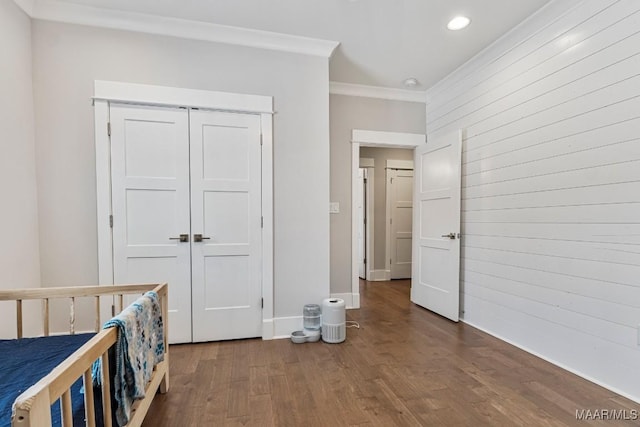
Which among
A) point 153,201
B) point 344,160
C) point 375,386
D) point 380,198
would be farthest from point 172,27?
point 380,198

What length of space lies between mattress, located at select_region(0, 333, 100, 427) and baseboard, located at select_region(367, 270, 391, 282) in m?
4.12

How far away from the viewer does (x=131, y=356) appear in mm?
1243

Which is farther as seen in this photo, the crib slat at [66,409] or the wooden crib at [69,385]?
the crib slat at [66,409]

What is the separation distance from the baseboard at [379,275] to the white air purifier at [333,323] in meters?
2.58

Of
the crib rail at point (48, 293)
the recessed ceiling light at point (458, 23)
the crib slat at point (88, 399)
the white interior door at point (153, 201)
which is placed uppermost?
the recessed ceiling light at point (458, 23)

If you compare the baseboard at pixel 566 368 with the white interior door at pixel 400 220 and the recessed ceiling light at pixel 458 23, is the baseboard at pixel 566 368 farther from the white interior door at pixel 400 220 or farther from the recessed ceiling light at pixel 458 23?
the recessed ceiling light at pixel 458 23

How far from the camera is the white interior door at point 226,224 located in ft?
8.72

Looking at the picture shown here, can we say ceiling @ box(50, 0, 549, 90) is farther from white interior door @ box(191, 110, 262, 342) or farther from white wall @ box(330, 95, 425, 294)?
white interior door @ box(191, 110, 262, 342)

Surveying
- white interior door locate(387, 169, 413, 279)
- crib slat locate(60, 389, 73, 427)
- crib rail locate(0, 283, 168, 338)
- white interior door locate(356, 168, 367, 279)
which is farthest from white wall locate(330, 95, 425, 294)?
crib slat locate(60, 389, 73, 427)

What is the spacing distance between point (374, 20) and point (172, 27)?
1.66m

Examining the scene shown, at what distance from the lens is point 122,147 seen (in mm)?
2512

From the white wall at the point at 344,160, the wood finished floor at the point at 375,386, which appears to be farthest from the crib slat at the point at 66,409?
the white wall at the point at 344,160

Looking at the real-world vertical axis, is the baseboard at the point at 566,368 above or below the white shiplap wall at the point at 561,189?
below

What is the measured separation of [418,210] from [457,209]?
686 mm
